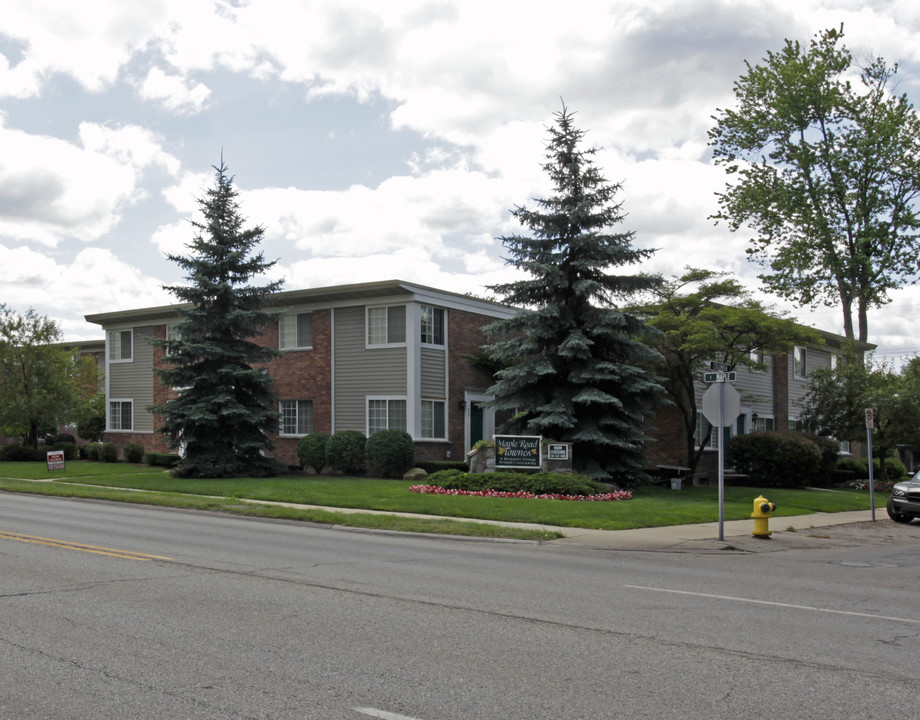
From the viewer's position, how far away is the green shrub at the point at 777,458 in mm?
31641

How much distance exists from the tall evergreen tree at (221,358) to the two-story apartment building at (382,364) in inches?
37.1

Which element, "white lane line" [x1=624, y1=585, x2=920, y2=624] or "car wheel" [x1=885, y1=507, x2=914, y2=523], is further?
"car wheel" [x1=885, y1=507, x2=914, y2=523]

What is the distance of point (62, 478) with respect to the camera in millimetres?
28891

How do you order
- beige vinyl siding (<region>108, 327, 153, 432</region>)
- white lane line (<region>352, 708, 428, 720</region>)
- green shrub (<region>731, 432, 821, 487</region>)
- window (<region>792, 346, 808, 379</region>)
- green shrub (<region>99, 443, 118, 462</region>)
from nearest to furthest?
1. white lane line (<region>352, 708, 428, 720</region>)
2. green shrub (<region>731, 432, 821, 487</region>)
3. green shrub (<region>99, 443, 118, 462</region>)
4. beige vinyl siding (<region>108, 327, 153, 432</region>)
5. window (<region>792, 346, 808, 379</region>)

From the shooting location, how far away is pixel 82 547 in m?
12.6

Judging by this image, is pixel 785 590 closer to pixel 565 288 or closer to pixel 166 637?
pixel 166 637

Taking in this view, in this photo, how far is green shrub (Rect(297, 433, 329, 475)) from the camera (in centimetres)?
3022

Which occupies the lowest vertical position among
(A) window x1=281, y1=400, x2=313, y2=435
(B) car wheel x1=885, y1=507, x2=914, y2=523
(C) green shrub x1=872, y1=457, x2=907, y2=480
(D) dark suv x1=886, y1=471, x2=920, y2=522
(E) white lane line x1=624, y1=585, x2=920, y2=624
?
(C) green shrub x1=872, y1=457, x2=907, y2=480

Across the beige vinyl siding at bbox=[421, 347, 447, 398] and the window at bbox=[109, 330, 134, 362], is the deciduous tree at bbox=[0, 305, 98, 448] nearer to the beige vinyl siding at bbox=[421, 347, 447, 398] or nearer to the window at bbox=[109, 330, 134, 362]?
the window at bbox=[109, 330, 134, 362]

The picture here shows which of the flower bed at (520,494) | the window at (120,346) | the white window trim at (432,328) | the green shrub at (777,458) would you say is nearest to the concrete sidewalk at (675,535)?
the flower bed at (520,494)

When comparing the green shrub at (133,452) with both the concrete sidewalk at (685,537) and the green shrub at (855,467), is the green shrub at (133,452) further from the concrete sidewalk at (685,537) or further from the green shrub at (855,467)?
the green shrub at (855,467)

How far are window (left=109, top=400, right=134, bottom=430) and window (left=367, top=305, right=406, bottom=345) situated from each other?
1427cm

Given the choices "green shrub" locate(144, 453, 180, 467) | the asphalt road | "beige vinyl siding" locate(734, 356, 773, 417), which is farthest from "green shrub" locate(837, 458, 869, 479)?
"green shrub" locate(144, 453, 180, 467)

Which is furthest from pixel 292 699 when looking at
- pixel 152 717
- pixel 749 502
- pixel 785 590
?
pixel 749 502
